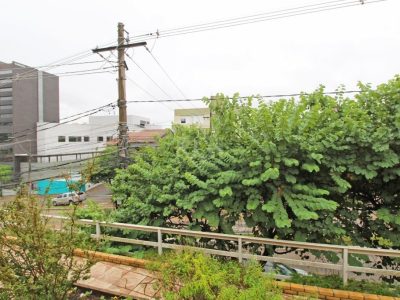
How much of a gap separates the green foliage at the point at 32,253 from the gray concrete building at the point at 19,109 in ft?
112

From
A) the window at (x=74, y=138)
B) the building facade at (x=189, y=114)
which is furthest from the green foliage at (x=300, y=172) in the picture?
the building facade at (x=189, y=114)

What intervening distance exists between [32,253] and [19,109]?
38.4 m

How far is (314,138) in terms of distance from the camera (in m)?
4.94

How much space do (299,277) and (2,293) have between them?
448cm

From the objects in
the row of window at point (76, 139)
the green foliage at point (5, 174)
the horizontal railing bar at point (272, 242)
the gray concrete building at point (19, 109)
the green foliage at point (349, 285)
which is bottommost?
the green foliage at point (5, 174)

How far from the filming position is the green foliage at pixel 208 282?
3.01 metres

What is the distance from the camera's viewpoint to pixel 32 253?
354 centimetres

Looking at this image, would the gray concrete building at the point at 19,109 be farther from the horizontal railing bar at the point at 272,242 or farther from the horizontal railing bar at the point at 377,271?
the horizontal railing bar at the point at 377,271

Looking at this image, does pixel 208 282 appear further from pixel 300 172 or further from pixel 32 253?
pixel 300 172

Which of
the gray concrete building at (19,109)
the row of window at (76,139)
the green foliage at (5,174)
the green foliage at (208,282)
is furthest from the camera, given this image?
the row of window at (76,139)

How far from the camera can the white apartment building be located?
34.7 metres

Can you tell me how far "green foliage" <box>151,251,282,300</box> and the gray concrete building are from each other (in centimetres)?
3541

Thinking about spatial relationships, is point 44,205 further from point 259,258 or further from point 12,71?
point 12,71

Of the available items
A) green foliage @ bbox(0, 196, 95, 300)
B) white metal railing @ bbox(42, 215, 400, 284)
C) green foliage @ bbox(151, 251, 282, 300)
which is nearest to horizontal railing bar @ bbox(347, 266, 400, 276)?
white metal railing @ bbox(42, 215, 400, 284)
